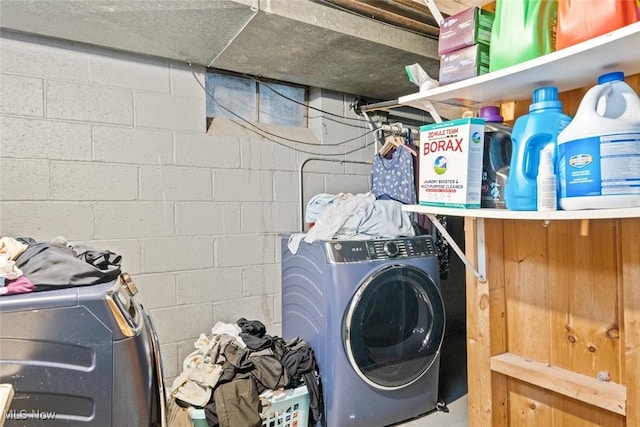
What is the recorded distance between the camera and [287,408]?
1.96 m

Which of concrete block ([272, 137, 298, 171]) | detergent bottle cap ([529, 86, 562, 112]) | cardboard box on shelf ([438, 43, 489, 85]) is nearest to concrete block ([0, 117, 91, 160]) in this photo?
concrete block ([272, 137, 298, 171])

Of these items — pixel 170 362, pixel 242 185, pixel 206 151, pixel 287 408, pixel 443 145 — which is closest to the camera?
pixel 443 145

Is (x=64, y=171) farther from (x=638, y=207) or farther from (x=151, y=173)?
(x=638, y=207)

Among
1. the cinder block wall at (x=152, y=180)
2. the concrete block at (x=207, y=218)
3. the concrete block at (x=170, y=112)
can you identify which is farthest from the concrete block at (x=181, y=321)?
the concrete block at (x=170, y=112)

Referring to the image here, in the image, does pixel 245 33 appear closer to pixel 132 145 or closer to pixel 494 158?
pixel 132 145

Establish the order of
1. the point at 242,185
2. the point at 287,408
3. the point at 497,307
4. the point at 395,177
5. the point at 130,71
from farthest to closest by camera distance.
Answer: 1. the point at 395,177
2. the point at 242,185
3. the point at 130,71
4. the point at 287,408
5. the point at 497,307

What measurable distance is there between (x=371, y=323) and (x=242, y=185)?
44.1 inches

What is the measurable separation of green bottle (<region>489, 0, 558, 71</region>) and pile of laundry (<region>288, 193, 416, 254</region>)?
119cm

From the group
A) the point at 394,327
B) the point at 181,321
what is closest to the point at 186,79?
the point at 181,321

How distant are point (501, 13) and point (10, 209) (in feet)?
6.99

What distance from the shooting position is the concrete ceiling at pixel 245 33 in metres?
1.63

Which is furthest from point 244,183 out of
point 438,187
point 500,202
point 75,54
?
point 500,202

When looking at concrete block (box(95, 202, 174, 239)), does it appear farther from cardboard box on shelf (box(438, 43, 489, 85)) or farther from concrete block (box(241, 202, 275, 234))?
cardboard box on shelf (box(438, 43, 489, 85))

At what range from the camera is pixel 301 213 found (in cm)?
268
